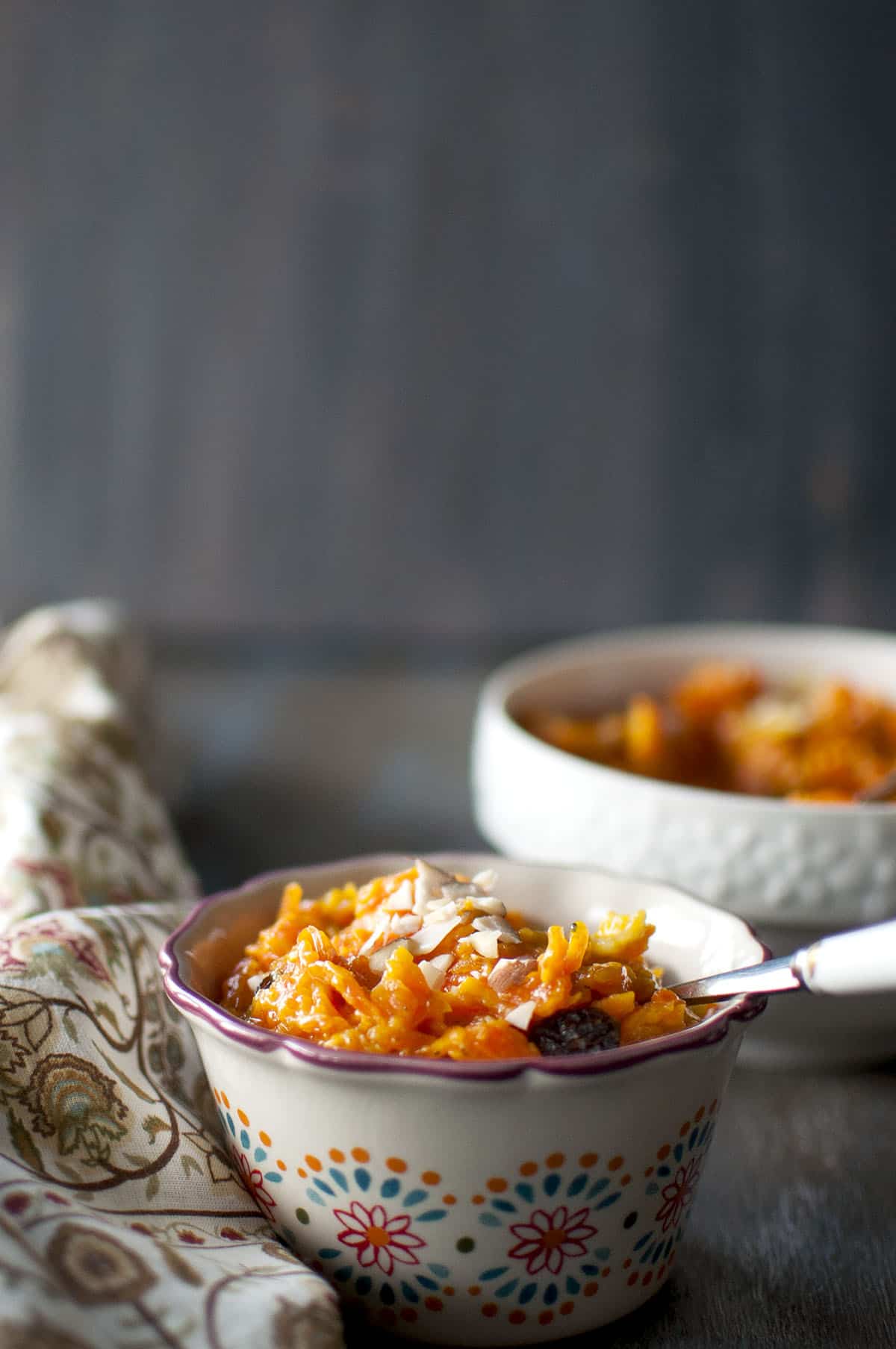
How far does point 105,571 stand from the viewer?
2.17m

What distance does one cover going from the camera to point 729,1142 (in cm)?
74

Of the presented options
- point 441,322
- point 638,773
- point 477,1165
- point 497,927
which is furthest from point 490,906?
point 441,322

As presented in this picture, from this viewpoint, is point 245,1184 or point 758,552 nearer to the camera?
point 245,1184

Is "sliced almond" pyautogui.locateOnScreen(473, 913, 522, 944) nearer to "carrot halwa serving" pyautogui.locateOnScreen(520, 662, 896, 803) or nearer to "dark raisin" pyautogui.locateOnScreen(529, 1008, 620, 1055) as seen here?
"dark raisin" pyautogui.locateOnScreen(529, 1008, 620, 1055)

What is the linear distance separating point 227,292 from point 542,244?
1.60ft

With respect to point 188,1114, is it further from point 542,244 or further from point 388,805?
point 542,244

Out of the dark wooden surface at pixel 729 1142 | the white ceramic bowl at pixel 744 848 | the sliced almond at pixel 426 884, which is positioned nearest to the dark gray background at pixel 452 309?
the dark wooden surface at pixel 729 1142

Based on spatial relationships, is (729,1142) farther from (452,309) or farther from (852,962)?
(452,309)

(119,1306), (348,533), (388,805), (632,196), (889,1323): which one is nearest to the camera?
(119,1306)

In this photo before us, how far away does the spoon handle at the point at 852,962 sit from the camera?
52 centimetres

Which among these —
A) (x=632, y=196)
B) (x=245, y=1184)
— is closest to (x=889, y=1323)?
(x=245, y=1184)

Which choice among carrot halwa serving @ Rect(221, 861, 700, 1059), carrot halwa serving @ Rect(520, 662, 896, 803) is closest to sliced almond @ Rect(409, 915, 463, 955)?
carrot halwa serving @ Rect(221, 861, 700, 1059)

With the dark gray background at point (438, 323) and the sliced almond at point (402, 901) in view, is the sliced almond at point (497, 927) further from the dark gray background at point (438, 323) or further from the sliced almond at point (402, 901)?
the dark gray background at point (438, 323)

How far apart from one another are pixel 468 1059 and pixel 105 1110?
184 millimetres
